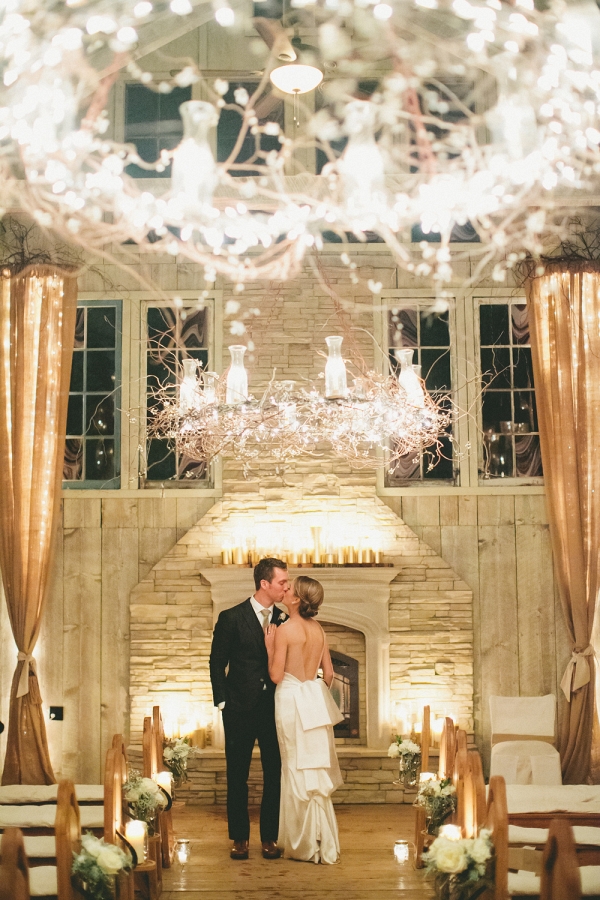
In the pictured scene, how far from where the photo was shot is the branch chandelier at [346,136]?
18.5 feet

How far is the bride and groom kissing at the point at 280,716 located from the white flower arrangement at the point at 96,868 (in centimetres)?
151

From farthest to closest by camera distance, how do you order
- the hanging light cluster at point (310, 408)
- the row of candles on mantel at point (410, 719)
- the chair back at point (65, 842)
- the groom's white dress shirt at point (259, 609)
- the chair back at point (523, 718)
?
1. the row of candles on mantel at point (410, 719)
2. the chair back at point (523, 718)
3. the groom's white dress shirt at point (259, 609)
4. the hanging light cluster at point (310, 408)
5. the chair back at point (65, 842)

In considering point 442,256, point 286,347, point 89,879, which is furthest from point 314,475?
point 89,879

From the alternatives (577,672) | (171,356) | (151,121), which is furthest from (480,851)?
(151,121)

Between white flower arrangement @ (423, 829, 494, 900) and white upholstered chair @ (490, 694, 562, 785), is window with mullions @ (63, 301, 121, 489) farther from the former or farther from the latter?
white flower arrangement @ (423, 829, 494, 900)

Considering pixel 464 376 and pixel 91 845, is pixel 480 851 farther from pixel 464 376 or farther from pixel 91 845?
pixel 464 376

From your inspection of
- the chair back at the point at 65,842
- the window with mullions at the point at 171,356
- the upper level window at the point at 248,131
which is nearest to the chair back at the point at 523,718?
the window with mullions at the point at 171,356

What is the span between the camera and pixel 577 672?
7.08 meters

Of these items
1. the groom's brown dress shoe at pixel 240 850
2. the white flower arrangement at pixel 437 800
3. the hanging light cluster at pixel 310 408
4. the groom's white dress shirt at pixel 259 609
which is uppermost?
the hanging light cluster at pixel 310 408

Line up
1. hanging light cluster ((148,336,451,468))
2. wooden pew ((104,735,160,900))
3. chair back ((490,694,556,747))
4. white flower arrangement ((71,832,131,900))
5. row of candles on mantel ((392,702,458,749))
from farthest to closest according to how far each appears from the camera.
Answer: row of candles on mantel ((392,702,458,749)), chair back ((490,694,556,747)), hanging light cluster ((148,336,451,468)), wooden pew ((104,735,160,900)), white flower arrangement ((71,832,131,900))

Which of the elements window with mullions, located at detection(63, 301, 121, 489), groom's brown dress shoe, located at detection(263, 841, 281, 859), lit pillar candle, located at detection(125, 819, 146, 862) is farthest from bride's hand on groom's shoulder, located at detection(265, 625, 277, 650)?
window with mullions, located at detection(63, 301, 121, 489)

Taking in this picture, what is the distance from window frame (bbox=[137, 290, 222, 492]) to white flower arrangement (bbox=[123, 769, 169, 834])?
3160 mm

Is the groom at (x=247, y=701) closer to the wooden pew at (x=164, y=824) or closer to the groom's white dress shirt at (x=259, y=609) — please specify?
the groom's white dress shirt at (x=259, y=609)

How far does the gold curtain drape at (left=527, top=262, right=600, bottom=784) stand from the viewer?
7.10 m
